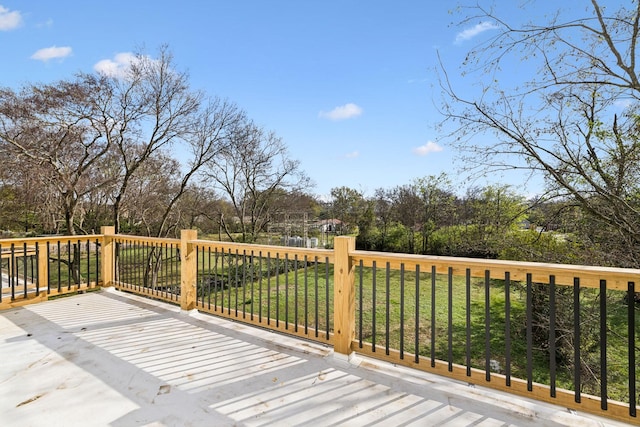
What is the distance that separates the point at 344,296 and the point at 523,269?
50.6 inches

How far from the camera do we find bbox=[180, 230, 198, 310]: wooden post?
3.77m

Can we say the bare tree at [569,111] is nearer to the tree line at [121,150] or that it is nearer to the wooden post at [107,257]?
the wooden post at [107,257]

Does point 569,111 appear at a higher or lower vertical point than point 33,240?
higher

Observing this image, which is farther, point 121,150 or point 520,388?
point 121,150

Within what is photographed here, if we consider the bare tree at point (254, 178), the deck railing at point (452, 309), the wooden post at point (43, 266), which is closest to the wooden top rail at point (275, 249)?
the deck railing at point (452, 309)

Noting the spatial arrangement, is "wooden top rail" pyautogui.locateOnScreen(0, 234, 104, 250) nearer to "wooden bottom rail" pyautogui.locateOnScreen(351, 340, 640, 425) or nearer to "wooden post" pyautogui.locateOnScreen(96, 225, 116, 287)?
"wooden post" pyautogui.locateOnScreen(96, 225, 116, 287)

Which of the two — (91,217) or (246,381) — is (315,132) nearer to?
(91,217)

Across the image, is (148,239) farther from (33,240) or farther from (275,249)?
(275,249)

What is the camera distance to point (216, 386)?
2.20 m

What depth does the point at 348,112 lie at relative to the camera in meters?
11.2

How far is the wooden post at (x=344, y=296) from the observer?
263cm

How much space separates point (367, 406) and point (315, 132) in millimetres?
10441

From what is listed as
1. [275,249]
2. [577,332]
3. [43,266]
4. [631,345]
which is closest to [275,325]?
[275,249]

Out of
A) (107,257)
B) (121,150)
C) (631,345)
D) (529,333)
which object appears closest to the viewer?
(631,345)
